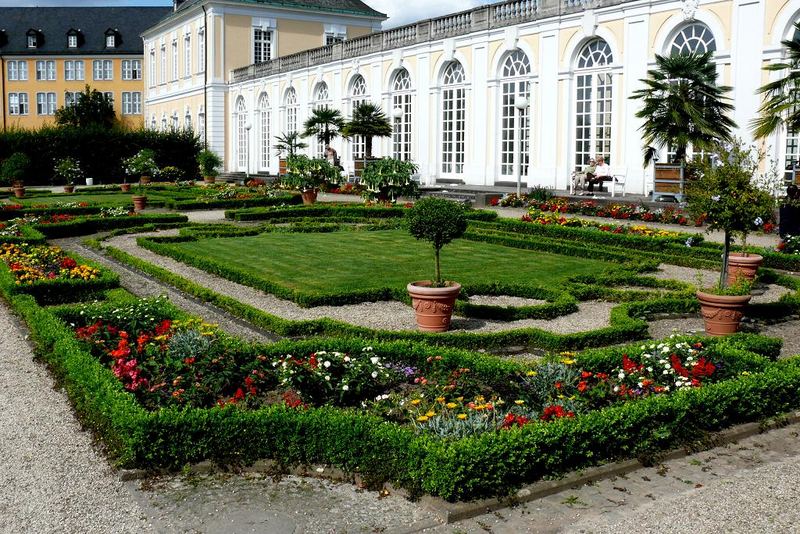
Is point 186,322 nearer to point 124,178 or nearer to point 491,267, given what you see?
point 491,267

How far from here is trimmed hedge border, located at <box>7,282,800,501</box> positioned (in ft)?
19.2

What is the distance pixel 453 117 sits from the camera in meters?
33.8

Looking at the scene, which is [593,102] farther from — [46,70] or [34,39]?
[34,39]

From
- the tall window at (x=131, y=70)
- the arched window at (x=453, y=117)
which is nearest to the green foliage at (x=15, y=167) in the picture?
the arched window at (x=453, y=117)

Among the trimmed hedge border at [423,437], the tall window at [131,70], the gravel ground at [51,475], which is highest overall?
the tall window at [131,70]

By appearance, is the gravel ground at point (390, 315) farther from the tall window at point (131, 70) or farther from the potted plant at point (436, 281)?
the tall window at point (131, 70)

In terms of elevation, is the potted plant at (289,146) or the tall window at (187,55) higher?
the tall window at (187,55)

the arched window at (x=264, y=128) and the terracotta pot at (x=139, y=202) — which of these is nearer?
the terracotta pot at (x=139, y=202)

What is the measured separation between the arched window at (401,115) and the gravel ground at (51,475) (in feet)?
96.1

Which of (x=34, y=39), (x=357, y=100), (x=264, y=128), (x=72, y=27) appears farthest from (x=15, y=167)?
(x=72, y=27)

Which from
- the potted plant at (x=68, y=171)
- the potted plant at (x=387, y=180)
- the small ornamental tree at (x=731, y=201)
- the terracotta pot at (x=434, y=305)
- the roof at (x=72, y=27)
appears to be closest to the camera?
the terracotta pot at (x=434, y=305)

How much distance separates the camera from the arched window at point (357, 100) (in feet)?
131

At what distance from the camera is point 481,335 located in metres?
9.84

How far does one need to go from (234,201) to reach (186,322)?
20548mm
